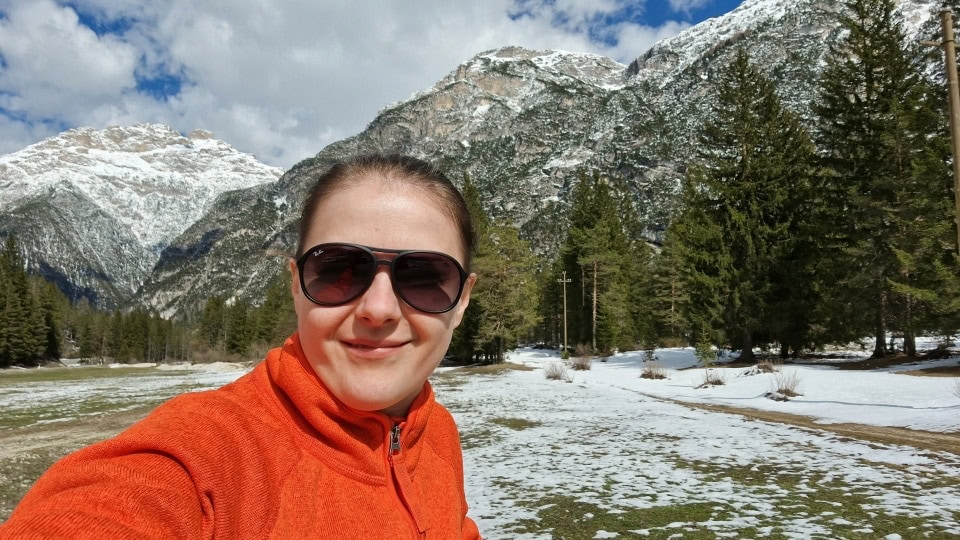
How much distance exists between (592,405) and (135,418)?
13.4 m

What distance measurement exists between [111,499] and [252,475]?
28 cm

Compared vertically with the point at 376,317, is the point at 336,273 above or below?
above

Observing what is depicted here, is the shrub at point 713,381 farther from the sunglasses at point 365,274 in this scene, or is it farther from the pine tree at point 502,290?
the sunglasses at point 365,274

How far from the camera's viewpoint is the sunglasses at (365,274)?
134 centimetres

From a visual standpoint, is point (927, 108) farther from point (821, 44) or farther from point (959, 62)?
point (821, 44)

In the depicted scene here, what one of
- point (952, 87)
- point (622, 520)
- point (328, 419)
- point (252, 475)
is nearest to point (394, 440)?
point (328, 419)

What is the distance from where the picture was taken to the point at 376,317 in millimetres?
1303

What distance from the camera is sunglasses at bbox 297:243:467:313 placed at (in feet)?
4.40

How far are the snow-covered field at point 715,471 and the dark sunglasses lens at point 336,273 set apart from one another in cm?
437

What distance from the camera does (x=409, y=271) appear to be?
1415 mm

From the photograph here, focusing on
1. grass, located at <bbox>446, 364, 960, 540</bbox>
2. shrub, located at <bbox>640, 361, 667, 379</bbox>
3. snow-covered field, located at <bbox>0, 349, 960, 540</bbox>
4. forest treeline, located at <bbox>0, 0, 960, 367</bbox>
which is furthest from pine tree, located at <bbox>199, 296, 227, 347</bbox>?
grass, located at <bbox>446, 364, 960, 540</bbox>

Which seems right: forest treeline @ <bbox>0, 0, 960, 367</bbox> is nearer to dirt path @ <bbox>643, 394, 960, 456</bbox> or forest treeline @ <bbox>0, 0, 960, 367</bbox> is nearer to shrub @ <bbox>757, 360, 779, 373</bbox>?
shrub @ <bbox>757, 360, 779, 373</bbox>

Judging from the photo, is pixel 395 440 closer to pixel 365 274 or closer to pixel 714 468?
pixel 365 274

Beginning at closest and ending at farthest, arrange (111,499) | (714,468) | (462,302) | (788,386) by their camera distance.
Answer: (111,499), (462,302), (714,468), (788,386)
